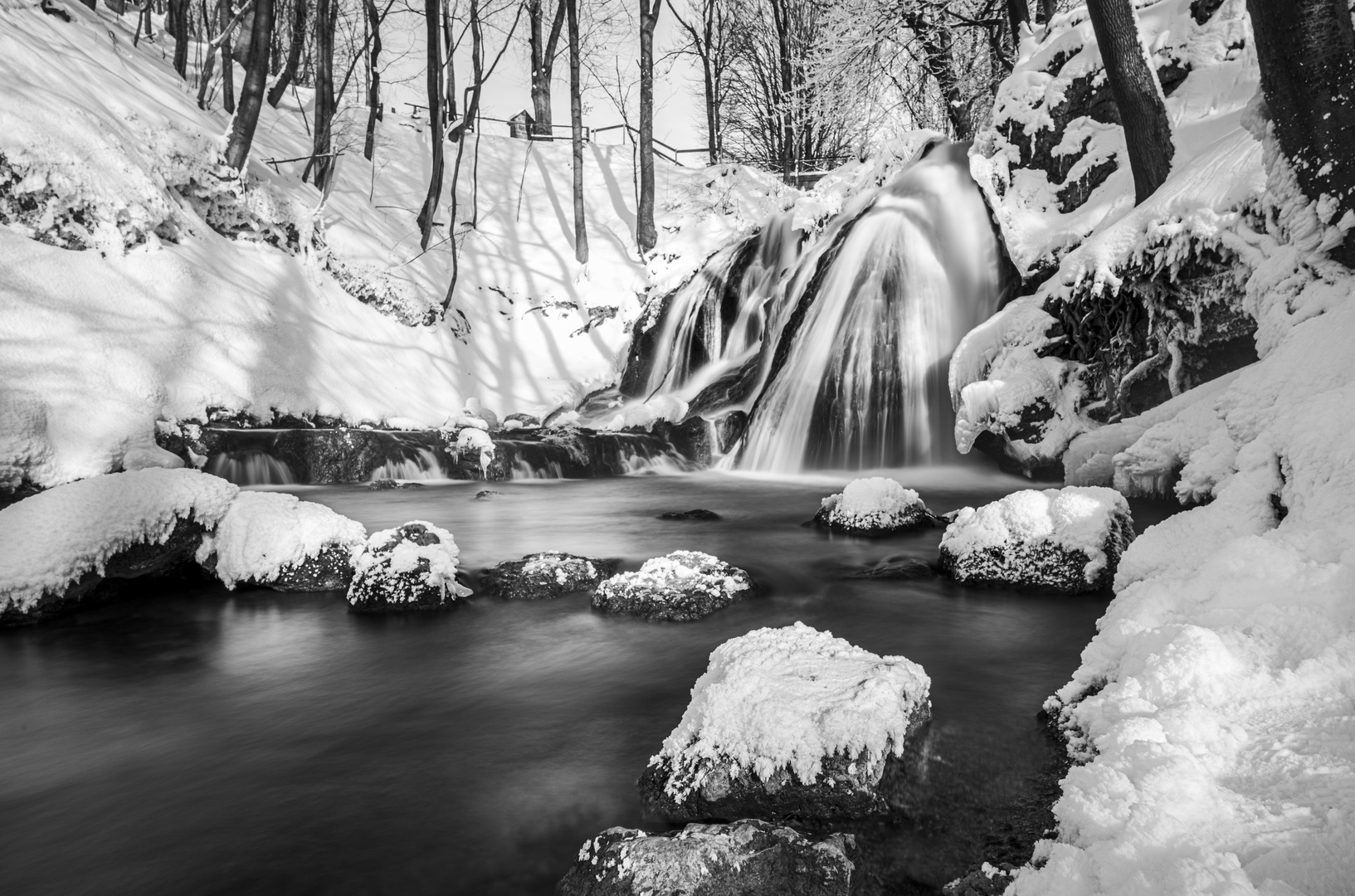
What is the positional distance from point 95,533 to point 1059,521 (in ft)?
18.0

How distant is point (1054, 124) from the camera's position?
30.9ft

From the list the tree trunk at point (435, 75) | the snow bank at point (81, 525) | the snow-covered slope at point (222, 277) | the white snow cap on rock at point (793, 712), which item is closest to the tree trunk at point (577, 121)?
the snow-covered slope at point (222, 277)

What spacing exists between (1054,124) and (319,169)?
14574mm

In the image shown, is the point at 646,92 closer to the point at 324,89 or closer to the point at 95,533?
the point at 324,89

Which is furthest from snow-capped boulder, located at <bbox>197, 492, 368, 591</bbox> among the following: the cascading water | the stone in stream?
the cascading water

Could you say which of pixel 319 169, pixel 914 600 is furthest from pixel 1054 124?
pixel 319 169

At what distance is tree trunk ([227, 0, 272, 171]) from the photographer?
37.7ft

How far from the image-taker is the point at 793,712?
7.35ft

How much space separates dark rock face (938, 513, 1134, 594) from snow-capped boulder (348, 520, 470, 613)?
3.08 meters

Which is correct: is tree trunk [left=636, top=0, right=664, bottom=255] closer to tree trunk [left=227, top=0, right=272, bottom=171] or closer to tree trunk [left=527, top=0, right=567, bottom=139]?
tree trunk [left=527, top=0, right=567, bottom=139]

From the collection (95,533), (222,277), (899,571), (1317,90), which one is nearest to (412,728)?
(95,533)

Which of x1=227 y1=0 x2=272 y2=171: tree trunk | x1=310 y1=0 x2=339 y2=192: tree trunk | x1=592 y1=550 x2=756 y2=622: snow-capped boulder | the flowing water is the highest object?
x1=310 y1=0 x2=339 y2=192: tree trunk

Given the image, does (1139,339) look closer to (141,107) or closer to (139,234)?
(139,234)

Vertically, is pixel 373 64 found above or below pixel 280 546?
above
